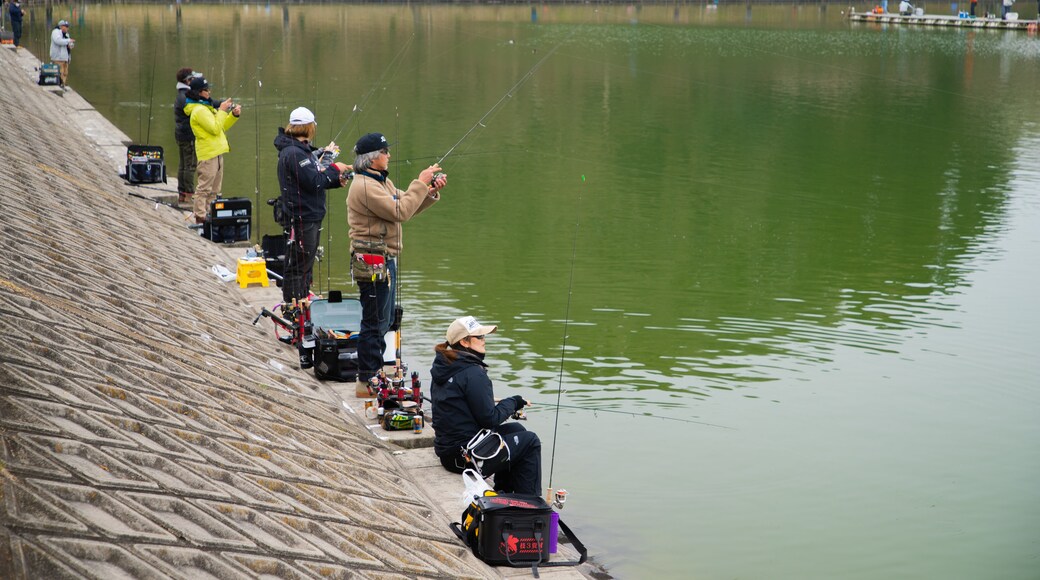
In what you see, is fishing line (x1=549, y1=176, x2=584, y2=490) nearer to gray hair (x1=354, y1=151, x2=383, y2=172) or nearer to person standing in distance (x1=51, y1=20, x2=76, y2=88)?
gray hair (x1=354, y1=151, x2=383, y2=172)

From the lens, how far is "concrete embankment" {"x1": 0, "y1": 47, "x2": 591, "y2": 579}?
4543 mm

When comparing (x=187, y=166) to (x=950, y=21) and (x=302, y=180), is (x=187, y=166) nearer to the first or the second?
(x=302, y=180)

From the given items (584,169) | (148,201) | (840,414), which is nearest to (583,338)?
(840,414)

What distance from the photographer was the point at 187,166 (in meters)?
14.7

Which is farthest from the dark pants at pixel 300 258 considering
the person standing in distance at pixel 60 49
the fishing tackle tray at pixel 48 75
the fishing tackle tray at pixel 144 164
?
the person standing in distance at pixel 60 49

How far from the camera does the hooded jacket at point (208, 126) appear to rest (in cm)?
1283

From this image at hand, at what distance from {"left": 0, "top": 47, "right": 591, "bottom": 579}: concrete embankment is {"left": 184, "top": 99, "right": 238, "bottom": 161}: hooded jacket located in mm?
2374

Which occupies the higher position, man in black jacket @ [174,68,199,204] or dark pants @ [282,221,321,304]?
man in black jacket @ [174,68,199,204]

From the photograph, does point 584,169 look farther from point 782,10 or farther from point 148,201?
point 782,10

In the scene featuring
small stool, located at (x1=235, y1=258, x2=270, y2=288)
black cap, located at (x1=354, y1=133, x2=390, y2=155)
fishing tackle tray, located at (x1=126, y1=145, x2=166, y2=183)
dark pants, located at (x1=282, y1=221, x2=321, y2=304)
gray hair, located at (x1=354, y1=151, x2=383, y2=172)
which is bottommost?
small stool, located at (x1=235, y1=258, x2=270, y2=288)

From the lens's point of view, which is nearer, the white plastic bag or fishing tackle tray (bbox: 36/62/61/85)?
the white plastic bag

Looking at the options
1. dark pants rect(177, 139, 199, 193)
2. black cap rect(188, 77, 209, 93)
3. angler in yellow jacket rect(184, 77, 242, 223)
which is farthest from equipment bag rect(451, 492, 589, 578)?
dark pants rect(177, 139, 199, 193)

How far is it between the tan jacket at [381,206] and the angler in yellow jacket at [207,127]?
505cm

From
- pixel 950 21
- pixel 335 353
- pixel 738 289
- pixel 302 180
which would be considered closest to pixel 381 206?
pixel 335 353
